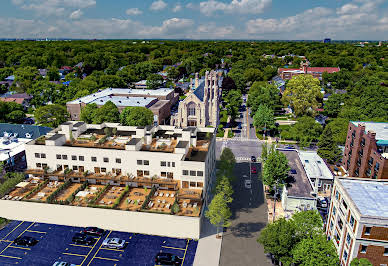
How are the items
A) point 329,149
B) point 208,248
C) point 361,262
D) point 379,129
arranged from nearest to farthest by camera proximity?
point 361,262 < point 208,248 < point 379,129 < point 329,149

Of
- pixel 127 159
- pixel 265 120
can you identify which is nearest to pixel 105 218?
pixel 127 159

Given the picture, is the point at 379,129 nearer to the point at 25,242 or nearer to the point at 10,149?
the point at 25,242

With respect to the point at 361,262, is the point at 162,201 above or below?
below

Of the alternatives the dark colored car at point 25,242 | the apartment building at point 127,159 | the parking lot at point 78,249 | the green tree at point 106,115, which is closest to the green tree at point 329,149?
the apartment building at point 127,159

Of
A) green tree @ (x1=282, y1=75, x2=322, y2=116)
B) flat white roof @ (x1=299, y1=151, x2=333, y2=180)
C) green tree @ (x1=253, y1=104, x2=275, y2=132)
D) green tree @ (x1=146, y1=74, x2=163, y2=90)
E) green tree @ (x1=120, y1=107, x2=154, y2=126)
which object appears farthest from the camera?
green tree @ (x1=146, y1=74, x2=163, y2=90)

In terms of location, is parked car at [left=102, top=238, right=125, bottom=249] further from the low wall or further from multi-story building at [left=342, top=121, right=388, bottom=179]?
multi-story building at [left=342, top=121, right=388, bottom=179]

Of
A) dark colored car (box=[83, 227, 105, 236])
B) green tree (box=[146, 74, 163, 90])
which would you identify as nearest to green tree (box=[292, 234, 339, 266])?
dark colored car (box=[83, 227, 105, 236])
